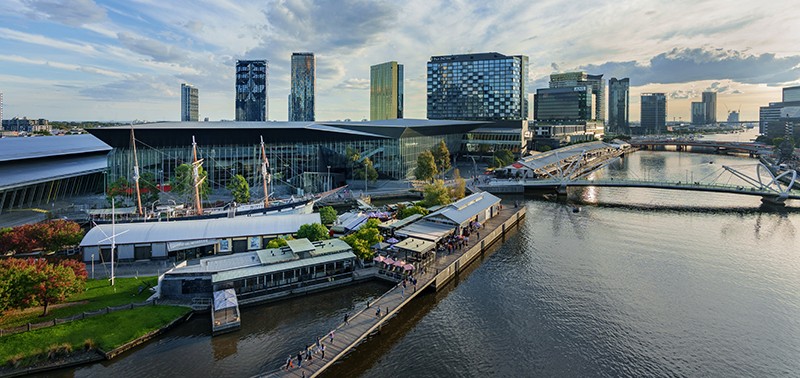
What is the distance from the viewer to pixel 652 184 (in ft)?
324

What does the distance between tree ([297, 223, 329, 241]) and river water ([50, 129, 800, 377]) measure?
388 inches

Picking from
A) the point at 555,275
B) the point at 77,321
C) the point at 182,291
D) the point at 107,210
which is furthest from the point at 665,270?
the point at 107,210

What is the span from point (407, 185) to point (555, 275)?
193ft

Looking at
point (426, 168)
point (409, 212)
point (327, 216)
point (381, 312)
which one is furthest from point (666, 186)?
point (381, 312)

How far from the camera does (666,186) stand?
9750cm

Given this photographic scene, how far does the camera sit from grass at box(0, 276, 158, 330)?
35.3 meters

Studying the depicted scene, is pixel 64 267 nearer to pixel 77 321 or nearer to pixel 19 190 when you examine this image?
pixel 77 321

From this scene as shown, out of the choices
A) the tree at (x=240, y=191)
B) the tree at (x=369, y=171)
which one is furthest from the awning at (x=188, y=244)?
the tree at (x=369, y=171)

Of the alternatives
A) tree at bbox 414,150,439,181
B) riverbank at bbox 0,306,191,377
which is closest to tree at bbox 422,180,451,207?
tree at bbox 414,150,439,181

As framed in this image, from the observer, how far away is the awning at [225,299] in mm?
38044

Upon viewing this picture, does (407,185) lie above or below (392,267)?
above

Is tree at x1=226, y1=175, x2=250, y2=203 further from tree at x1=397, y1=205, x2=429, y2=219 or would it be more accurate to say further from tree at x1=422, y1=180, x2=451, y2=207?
tree at x1=422, y1=180, x2=451, y2=207

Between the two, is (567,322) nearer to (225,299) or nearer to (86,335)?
(225,299)

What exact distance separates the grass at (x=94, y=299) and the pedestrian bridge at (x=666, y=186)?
79518 mm
